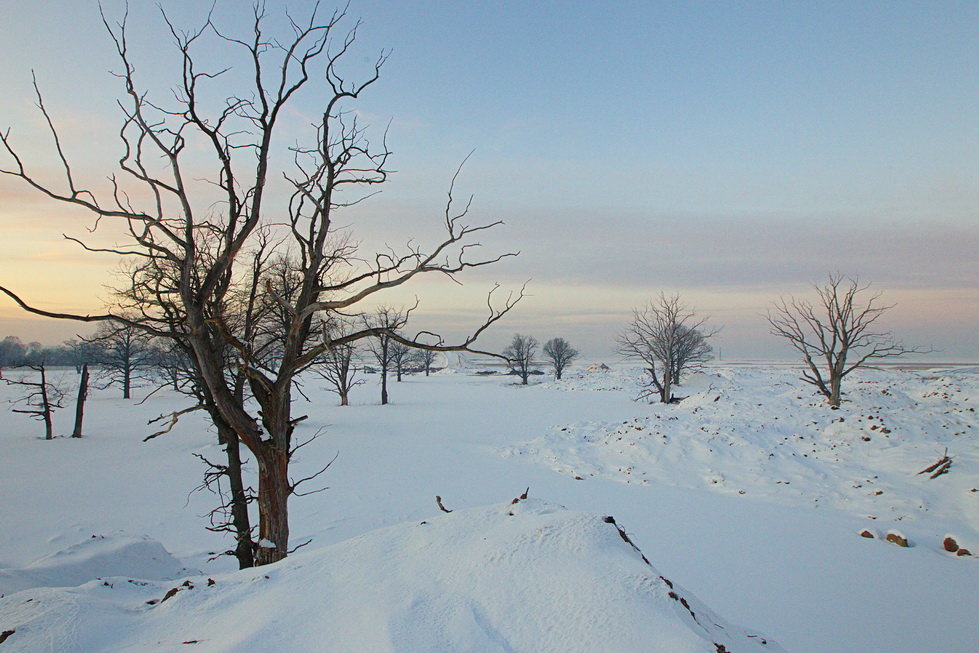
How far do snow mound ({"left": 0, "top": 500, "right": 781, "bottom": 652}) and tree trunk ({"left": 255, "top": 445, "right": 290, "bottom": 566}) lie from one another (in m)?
1.61


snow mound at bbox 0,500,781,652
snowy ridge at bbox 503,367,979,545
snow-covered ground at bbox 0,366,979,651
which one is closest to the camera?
snow mound at bbox 0,500,781,652

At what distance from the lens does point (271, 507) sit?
4.94m

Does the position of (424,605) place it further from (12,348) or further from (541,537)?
(12,348)

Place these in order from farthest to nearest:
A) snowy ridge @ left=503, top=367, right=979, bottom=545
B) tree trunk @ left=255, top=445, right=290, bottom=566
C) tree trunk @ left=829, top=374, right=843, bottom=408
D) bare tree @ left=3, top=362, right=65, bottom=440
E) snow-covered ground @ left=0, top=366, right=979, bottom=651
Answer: bare tree @ left=3, top=362, right=65, bottom=440 < tree trunk @ left=829, top=374, right=843, bottom=408 < snowy ridge @ left=503, top=367, right=979, bottom=545 < tree trunk @ left=255, top=445, right=290, bottom=566 < snow-covered ground @ left=0, top=366, right=979, bottom=651

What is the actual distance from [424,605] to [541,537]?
0.90 m

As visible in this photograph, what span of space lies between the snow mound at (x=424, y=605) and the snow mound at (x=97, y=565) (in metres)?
2.92

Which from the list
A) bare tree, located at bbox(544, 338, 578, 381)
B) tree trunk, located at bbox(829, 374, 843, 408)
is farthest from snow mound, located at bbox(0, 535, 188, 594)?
bare tree, located at bbox(544, 338, 578, 381)

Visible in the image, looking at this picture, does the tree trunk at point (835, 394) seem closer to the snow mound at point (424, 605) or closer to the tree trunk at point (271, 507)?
the snow mound at point (424, 605)

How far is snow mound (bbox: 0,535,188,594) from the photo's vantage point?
4.98 meters

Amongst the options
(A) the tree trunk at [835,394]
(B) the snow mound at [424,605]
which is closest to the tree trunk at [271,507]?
(B) the snow mound at [424,605]

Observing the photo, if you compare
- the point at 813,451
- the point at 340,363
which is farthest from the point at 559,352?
the point at 813,451

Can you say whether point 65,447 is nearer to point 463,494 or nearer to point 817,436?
point 463,494

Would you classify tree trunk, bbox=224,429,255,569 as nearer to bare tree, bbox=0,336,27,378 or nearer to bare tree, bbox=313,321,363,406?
bare tree, bbox=313,321,363,406

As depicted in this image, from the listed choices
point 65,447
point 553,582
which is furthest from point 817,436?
point 65,447
